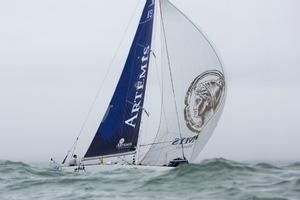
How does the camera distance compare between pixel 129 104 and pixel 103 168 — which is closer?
pixel 103 168

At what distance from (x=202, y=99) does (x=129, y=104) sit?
3.92 metres

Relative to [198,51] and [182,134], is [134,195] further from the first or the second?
[198,51]

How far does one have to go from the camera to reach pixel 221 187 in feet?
55.5

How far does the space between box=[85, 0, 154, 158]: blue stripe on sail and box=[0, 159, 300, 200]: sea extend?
5434 millimetres

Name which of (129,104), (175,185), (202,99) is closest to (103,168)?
(129,104)

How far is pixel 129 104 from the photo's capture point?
96.0 ft

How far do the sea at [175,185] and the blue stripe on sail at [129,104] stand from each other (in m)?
5.43

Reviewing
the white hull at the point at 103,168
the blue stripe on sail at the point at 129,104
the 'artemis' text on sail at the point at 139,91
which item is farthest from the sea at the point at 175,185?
the 'artemis' text on sail at the point at 139,91

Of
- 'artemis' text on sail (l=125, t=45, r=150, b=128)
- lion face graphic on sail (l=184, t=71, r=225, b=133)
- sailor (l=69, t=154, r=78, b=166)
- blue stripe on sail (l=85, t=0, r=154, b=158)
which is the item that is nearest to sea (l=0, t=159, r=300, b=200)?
sailor (l=69, t=154, r=78, b=166)

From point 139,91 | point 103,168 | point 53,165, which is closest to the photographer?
point 103,168

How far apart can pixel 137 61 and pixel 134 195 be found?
46.7 feet

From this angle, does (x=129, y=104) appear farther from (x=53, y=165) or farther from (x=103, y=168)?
(x=53, y=165)

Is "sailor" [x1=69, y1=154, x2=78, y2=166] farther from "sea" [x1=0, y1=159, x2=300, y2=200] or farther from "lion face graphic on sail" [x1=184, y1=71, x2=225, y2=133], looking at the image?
"lion face graphic on sail" [x1=184, y1=71, x2=225, y2=133]

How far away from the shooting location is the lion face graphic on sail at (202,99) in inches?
1092
